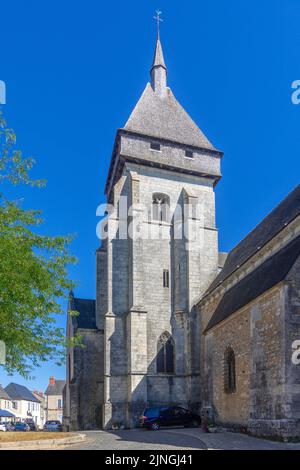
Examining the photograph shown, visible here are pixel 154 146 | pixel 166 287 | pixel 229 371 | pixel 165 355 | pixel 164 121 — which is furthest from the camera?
pixel 164 121

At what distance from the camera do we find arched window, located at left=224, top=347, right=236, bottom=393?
1703cm

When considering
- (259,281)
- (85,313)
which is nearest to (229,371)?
(259,281)

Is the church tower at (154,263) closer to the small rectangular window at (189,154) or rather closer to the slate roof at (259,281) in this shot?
the small rectangular window at (189,154)

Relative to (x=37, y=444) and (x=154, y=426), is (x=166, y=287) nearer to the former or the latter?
(x=154, y=426)

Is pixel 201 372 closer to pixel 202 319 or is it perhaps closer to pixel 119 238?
pixel 202 319

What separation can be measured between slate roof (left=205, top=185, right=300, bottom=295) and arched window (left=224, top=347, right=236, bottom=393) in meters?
4.07

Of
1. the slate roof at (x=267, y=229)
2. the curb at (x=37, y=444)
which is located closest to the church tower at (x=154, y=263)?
the slate roof at (x=267, y=229)

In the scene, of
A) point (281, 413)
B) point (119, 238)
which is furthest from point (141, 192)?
point (281, 413)

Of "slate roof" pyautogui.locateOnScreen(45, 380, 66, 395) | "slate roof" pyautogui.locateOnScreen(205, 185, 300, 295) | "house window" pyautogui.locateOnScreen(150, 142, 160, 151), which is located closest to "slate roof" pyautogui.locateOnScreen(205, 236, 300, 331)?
"slate roof" pyautogui.locateOnScreen(205, 185, 300, 295)

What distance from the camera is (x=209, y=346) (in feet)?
64.1

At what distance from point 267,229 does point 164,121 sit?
11.5 metres

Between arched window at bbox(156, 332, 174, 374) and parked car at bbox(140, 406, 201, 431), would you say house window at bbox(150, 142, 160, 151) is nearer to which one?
arched window at bbox(156, 332, 174, 374)

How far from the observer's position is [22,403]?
62.7 metres

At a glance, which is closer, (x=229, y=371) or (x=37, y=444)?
(x=37, y=444)
